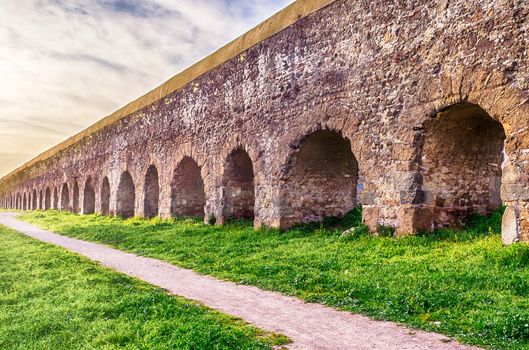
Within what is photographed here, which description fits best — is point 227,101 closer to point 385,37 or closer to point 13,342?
point 385,37

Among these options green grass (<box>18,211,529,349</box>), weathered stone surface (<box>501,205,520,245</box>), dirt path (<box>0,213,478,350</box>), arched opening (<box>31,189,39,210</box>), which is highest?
arched opening (<box>31,189,39,210</box>)

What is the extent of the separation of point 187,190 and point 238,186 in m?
3.42

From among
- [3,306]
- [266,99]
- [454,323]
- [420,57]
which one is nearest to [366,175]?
[420,57]

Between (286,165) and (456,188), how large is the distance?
151 inches

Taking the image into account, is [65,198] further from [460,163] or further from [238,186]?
[460,163]

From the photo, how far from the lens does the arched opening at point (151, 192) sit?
18203 mm

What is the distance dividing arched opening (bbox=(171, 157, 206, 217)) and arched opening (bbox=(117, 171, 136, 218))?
5.33 metres

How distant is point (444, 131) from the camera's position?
817 cm

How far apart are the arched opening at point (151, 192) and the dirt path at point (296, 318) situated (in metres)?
11.0

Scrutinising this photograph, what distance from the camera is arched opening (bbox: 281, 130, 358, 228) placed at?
11.1 meters

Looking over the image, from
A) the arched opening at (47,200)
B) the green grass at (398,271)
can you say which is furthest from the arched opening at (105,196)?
the arched opening at (47,200)

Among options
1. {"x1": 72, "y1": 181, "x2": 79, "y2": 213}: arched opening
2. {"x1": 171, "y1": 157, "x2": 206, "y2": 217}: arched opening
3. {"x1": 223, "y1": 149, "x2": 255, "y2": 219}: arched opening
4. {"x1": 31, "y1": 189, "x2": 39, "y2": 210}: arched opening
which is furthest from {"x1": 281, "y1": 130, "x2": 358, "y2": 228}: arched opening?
{"x1": 31, "y1": 189, "x2": 39, "y2": 210}: arched opening

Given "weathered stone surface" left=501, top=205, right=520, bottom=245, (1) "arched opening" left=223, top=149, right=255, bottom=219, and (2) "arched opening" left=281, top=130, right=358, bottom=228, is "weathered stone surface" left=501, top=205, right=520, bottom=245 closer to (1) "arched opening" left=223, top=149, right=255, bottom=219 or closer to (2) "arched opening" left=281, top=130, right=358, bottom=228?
(2) "arched opening" left=281, top=130, right=358, bottom=228

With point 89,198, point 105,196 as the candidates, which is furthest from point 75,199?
point 105,196
